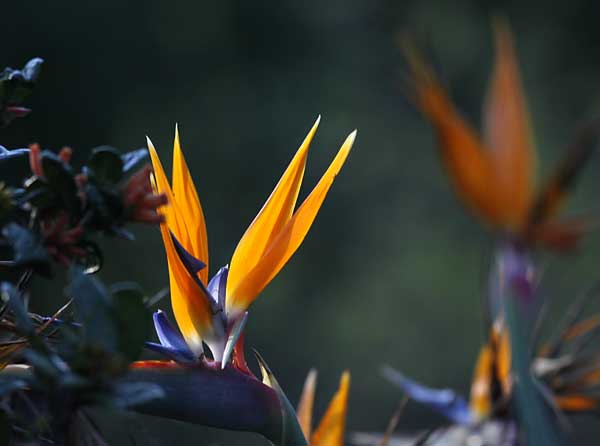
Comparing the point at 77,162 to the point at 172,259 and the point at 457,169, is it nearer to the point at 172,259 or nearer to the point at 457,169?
the point at 457,169

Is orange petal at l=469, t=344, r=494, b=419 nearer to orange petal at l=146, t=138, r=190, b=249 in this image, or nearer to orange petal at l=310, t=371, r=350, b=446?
orange petal at l=310, t=371, r=350, b=446

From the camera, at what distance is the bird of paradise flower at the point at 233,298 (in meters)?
0.36

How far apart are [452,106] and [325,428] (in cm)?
28

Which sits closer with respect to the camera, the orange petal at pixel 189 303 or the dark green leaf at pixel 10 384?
the dark green leaf at pixel 10 384

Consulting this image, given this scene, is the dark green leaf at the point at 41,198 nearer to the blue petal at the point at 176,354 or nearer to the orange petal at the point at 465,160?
the blue petal at the point at 176,354

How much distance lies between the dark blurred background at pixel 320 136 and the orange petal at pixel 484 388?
3408 mm

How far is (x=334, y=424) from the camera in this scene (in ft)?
1.53

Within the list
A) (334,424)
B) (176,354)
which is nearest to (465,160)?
(334,424)

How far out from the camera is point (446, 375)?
16.0 feet

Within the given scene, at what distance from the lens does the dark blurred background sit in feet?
14.6

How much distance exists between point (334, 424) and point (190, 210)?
13cm

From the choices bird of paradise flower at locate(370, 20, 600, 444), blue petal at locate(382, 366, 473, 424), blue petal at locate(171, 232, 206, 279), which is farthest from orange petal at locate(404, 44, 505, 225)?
blue petal at locate(171, 232, 206, 279)

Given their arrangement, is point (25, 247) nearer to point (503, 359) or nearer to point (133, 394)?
point (133, 394)

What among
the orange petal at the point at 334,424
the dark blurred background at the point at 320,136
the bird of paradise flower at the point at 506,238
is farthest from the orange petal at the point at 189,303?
the dark blurred background at the point at 320,136
